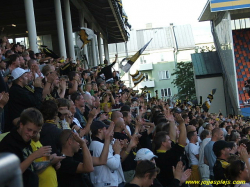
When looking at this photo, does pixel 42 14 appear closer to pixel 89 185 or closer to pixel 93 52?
pixel 93 52

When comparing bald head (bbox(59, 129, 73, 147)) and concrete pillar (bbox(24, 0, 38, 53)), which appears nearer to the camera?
bald head (bbox(59, 129, 73, 147))

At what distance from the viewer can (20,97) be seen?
522 centimetres

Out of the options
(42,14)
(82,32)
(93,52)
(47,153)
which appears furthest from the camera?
(93,52)

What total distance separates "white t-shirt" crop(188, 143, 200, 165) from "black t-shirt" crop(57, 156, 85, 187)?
469 centimetres

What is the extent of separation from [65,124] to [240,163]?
219 centimetres

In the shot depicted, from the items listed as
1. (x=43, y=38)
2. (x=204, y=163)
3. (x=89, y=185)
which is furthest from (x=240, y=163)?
(x=43, y=38)

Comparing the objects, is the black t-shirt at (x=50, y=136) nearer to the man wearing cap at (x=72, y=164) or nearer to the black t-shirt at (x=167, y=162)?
the man wearing cap at (x=72, y=164)

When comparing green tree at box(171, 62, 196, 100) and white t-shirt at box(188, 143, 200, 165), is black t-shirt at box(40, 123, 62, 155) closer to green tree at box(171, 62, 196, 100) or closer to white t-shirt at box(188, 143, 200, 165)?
white t-shirt at box(188, 143, 200, 165)

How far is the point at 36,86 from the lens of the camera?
5.29 m

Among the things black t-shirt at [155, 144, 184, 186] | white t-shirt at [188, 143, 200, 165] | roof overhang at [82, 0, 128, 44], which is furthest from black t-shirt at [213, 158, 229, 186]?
roof overhang at [82, 0, 128, 44]

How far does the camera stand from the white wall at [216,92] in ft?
141

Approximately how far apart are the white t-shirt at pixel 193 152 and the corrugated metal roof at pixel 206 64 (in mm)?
36274

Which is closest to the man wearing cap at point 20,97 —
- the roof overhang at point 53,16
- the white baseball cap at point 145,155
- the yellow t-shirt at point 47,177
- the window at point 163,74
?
the white baseball cap at point 145,155

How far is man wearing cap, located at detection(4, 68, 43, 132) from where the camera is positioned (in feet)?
17.0
